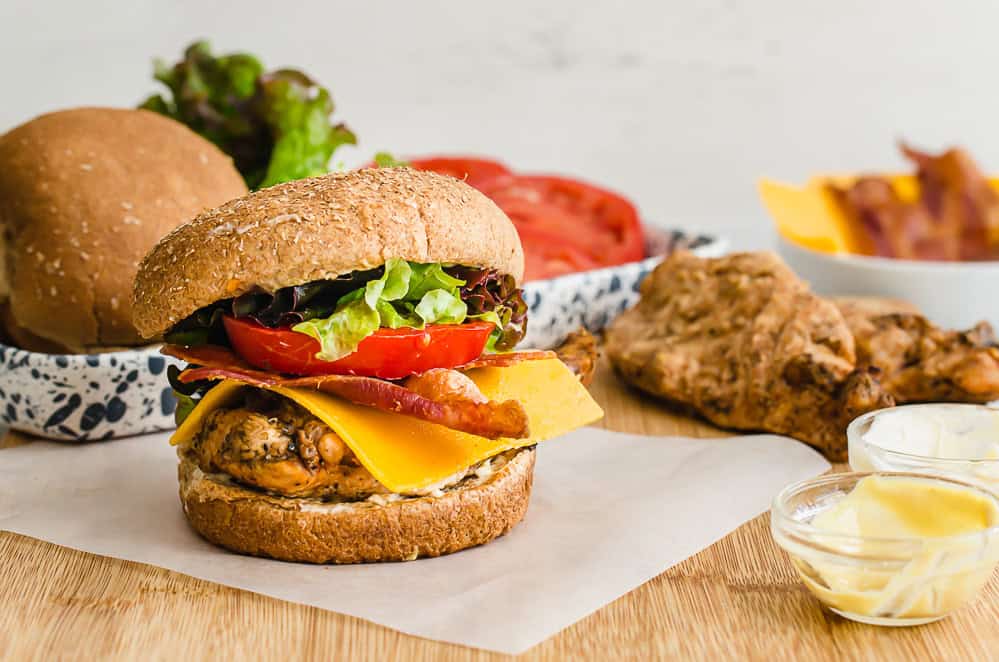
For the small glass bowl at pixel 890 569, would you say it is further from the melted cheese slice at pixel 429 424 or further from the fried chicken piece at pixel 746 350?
the fried chicken piece at pixel 746 350

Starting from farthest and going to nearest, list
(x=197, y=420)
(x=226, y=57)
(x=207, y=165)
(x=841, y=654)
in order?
1. (x=226, y=57)
2. (x=207, y=165)
3. (x=197, y=420)
4. (x=841, y=654)

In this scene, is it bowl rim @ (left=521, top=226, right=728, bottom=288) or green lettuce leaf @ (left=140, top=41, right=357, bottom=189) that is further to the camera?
green lettuce leaf @ (left=140, top=41, right=357, bottom=189)

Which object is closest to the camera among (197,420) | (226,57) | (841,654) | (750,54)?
(841,654)

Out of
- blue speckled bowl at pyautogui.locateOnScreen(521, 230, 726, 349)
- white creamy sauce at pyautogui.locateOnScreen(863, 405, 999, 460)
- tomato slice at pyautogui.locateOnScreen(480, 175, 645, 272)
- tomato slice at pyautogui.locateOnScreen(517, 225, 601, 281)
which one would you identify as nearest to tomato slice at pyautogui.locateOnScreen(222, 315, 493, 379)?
white creamy sauce at pyautogui.locateOnScreen(863, 405, 999, 460)

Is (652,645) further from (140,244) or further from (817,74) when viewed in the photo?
(817,74)

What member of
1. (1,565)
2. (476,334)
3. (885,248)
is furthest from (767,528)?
(885,248)

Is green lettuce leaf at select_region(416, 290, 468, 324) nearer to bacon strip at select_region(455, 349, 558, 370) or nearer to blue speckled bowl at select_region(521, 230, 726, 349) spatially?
bacon strip at select_region(455, 349, 558, 370)

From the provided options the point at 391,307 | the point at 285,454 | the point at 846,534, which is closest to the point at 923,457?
the point at 846,534
